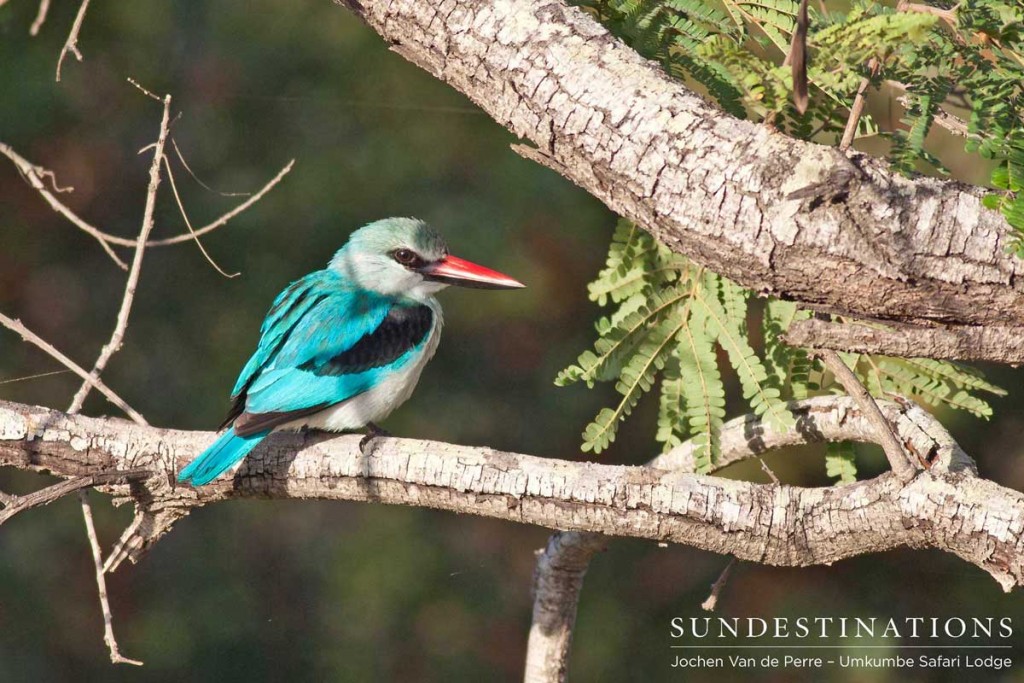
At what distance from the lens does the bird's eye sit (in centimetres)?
394

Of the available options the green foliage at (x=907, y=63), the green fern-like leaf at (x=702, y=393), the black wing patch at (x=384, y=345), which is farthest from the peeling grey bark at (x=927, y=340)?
the black wing patch at (x=384, y=345)

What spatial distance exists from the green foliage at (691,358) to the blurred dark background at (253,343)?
2166mm

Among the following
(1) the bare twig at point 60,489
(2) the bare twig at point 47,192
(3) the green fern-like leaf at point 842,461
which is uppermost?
(2) the bare twig at point 47,192

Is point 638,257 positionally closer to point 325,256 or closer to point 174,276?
point 325,256

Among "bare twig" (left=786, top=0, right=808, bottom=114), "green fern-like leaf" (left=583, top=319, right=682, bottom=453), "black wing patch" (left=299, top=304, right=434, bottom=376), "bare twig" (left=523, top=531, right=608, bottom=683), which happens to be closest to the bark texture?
"green fern-like leaf" (left=583, top=319, right=682, bottom=453)

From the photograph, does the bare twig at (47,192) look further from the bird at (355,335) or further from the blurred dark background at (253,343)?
the blurred dark background at (253,343)

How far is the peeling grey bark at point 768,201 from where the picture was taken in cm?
197

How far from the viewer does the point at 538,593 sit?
10.5 ft

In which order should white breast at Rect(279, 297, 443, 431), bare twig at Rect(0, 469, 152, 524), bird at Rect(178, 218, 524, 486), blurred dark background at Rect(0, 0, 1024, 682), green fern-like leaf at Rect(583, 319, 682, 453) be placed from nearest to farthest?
bare twig at Rect(0, 469, 152, 524)
green fern-like leaf at Rect(583, 319, 682, 453)
bird at Rect(178, 218, 524, 486)
white breast at Rect(279, 297, 443, 431)
blurred dark background at Rect(0, 0, 1024, 682)

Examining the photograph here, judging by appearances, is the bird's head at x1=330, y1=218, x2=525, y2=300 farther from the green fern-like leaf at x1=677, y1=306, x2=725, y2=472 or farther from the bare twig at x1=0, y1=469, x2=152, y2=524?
the bare twig at x1=0, y1=469, x2=152, y2=524

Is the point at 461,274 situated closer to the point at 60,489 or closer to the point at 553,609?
the point at 553,609

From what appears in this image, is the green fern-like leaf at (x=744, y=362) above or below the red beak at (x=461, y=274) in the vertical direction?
below

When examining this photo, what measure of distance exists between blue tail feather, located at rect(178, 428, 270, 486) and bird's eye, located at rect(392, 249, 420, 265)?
1247 mm

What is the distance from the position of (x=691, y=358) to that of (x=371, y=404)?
1159mm
